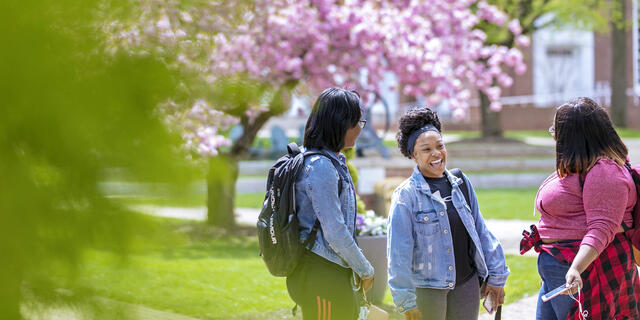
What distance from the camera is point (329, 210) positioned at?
3.01 metres

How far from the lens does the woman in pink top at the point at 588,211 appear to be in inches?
131

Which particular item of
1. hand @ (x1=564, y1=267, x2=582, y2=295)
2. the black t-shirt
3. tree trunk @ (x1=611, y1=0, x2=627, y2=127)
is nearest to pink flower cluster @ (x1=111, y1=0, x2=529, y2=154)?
the black t-shirt

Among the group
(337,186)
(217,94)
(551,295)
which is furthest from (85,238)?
(551,295)

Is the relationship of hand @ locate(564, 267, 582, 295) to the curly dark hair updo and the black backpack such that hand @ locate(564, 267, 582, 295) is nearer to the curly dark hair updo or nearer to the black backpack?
the curly dark hair updo

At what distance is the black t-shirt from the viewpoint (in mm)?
3508

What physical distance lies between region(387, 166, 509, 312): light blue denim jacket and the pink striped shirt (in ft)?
1.05

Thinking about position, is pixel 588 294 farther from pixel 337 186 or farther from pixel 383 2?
pixel 383 2

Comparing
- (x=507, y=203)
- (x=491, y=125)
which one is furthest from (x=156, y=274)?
(x=491, y=125)

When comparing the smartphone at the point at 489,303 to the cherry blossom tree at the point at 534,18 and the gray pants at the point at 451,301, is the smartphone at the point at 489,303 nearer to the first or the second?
the gray pants at the point at 451,301

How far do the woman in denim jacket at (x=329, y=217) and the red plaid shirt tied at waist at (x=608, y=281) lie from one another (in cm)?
99

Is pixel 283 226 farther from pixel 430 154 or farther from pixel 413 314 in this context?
pixel 430 154

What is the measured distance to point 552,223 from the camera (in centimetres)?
350

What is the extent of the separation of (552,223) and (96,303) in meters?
3.14

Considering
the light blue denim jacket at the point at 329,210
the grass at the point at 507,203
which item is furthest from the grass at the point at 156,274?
the grass at the point at 507,203
